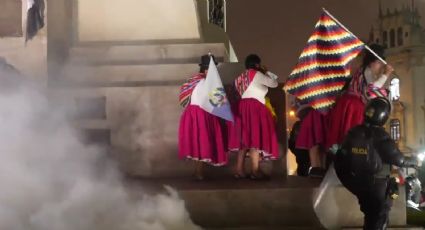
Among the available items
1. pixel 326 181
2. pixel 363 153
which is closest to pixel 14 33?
pixel 326 181

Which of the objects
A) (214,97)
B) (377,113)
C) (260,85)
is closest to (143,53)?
(214,97)

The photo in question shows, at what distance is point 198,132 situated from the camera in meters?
8.67

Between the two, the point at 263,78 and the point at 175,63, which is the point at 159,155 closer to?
the point at 175,63

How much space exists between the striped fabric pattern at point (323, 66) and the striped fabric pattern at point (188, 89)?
1.35 metres

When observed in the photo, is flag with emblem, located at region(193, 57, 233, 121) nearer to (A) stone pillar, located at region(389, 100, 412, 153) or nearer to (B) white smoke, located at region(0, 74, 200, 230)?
(B) white smoke, located at region(0, 74, 200, 230)

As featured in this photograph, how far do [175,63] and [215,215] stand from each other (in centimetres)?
333

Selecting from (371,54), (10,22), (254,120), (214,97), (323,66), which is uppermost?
(10,22)

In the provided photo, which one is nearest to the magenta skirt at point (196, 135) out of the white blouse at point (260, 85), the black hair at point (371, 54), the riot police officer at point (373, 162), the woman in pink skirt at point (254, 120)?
the woman in pink skirt at point (254, 120)

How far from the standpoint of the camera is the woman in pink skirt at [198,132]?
8.66m

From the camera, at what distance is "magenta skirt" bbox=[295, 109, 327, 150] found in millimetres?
8938

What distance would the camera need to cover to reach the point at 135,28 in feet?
35.1

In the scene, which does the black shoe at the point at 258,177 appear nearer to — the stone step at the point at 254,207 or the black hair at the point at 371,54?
the stone step at the point at 254,207

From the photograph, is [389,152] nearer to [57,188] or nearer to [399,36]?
[57,188]

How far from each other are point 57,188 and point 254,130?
2705 millimetres
